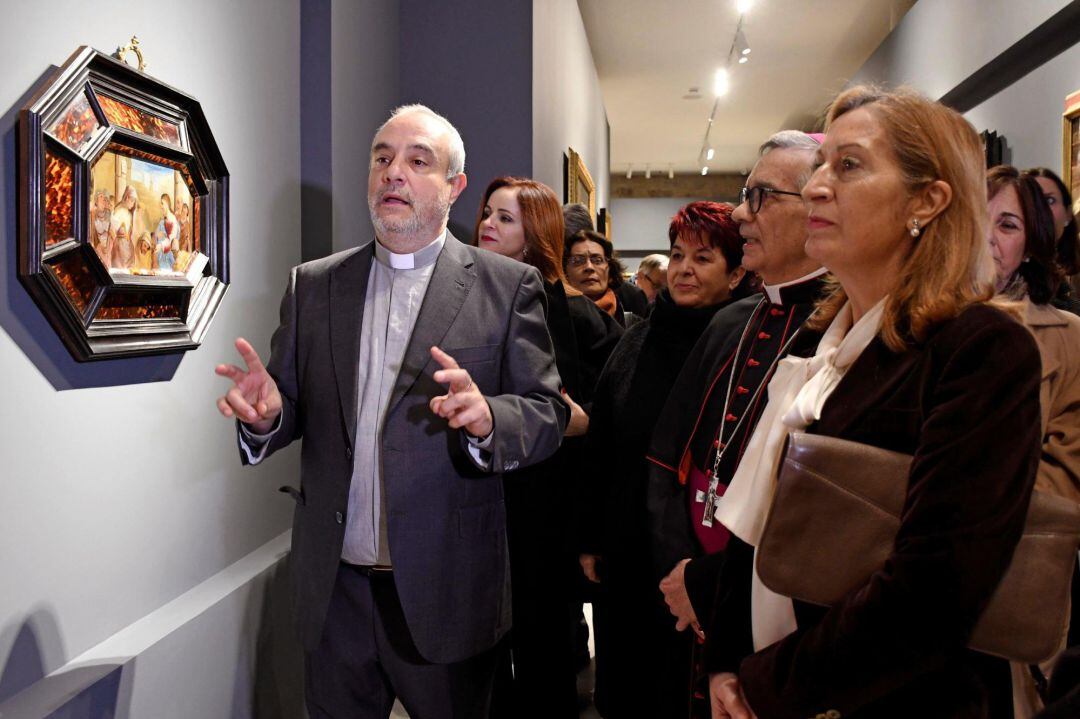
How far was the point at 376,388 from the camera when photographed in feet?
6.70

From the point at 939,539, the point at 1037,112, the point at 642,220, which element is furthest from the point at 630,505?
the point at 642,220

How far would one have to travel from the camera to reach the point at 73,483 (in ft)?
6.23

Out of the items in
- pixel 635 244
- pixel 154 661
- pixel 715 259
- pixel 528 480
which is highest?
pixel 635 244

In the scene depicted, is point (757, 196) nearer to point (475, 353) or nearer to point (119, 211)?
point (475, 353)

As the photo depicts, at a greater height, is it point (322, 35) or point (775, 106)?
point (775, 106)

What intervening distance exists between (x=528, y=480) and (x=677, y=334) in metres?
0.70

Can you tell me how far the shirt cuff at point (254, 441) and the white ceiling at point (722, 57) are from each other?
7.29 meters

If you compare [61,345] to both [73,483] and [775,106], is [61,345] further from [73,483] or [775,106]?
[775,106]

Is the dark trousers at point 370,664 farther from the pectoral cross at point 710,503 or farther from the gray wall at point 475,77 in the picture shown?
the gray wall at point 475,77

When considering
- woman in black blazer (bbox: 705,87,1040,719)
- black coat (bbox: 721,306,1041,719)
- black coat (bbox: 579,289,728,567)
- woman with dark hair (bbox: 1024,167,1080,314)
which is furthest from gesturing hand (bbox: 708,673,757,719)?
woman with dark hair (bbox: 1024,167,1080,314)

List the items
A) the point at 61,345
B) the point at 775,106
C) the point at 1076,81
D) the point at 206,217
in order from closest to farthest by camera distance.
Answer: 1. the point at 61,345
2. the point at 206,217
3. the point at 1076,81
4. the point at 775,106

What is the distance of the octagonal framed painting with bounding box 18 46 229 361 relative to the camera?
1.72 m

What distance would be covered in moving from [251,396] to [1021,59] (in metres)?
5.65

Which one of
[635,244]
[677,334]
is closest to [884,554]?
[677,334]
